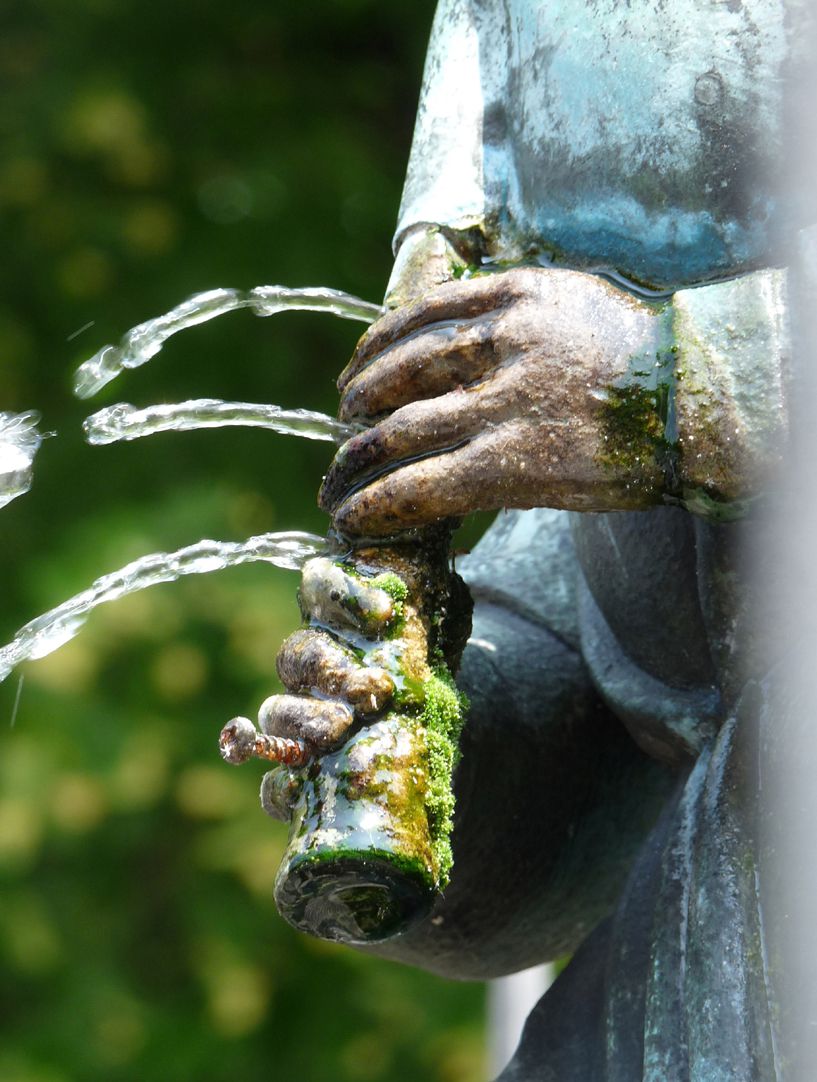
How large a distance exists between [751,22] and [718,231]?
0.36 feet

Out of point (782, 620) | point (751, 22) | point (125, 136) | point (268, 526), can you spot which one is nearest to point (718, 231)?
point (751, 22)

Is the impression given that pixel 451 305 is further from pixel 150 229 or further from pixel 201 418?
pixel 150 229

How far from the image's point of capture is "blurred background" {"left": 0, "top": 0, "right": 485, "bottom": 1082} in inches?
115

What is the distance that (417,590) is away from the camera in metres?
0.95

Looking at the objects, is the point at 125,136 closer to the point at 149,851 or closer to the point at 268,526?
the point at 268,526

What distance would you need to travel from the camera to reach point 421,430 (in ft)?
3.05

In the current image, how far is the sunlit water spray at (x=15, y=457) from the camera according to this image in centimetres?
116

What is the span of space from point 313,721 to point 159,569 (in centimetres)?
21

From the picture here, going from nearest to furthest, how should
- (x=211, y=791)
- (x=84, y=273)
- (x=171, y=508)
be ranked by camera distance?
1. (x=171, y=508)
2. (x=211, y=791)
3. (x=84, y=273)

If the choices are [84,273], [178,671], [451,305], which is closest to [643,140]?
[451,305]

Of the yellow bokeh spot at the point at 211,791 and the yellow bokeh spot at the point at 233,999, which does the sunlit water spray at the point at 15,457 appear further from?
the yellow bokeh spot at the point at 233,999

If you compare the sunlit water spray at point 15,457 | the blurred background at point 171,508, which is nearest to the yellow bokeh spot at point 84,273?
the blurred background at point 171,508

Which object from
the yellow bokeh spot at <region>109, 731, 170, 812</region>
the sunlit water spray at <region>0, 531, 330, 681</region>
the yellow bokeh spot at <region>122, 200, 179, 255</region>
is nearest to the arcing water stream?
the sunlit water spray at <region>0, 531, 330, 681</region>

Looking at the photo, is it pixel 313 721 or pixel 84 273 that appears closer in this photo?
pixel 313 721
